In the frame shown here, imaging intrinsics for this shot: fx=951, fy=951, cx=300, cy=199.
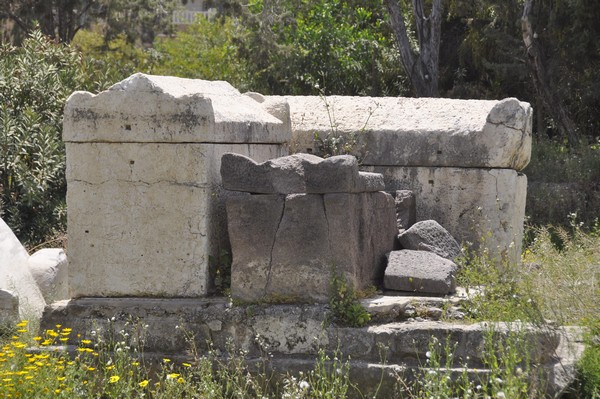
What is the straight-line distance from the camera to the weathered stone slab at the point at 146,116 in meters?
6.27

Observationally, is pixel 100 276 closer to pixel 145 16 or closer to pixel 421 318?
pixel 421 318

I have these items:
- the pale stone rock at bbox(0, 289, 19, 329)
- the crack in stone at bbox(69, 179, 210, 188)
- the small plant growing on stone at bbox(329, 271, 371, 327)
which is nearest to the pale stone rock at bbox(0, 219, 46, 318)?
the pale stone rock at bbox(0, 289, 19, 329)

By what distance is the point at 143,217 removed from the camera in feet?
21.0

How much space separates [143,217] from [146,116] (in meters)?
0.68

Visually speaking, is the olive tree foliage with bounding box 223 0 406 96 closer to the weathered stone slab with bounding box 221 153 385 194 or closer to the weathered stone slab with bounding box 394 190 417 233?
the weathered stone slab with bounding box 394 190 417 233

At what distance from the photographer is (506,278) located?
600 centimetres

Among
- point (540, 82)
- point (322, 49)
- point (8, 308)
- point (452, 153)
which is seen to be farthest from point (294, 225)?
point (322, 49)

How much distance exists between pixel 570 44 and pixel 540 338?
12322 mm

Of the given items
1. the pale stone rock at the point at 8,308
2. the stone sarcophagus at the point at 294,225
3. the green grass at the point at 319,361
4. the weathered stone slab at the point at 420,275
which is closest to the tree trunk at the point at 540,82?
the green grass at the point at 319,361

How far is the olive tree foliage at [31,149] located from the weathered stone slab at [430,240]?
16.4 feet

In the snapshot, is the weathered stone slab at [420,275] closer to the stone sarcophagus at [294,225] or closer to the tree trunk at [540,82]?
the stone sarcophagus at [294,225]

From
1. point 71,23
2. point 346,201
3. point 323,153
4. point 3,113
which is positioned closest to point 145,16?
point 71,23

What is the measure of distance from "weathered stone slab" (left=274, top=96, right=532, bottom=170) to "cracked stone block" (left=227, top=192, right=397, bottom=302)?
4.47ft

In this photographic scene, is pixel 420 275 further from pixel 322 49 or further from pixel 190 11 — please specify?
pixel 190 11
